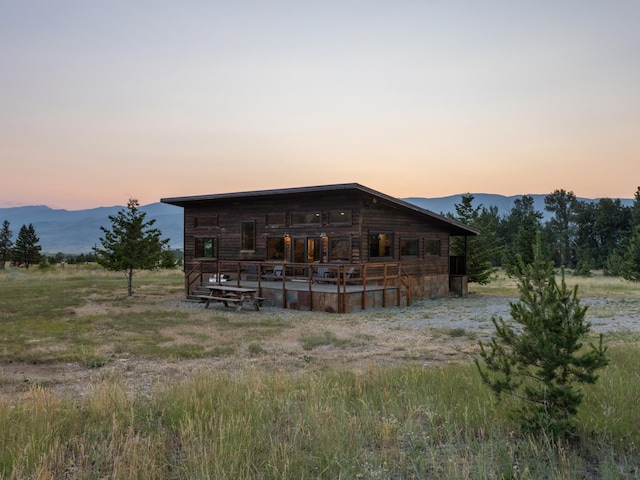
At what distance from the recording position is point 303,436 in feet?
13.5

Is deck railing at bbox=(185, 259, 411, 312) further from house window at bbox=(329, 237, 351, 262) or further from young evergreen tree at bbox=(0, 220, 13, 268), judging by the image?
young evergreen tree at bbox=(0, 220, 13, 268)

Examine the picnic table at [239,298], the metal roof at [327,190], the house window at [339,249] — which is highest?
the metal roof at [327,190]

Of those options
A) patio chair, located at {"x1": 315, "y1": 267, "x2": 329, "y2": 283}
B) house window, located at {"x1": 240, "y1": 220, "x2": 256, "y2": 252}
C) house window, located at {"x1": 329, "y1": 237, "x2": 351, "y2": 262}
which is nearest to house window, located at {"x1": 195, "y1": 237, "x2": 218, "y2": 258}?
house window, located at {"x1": 240, "y1": 220, "x2": 256, "y2": 252}

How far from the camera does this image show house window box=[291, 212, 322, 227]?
70.4ft

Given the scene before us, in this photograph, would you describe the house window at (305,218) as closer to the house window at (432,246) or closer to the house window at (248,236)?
the house window at (248,236)

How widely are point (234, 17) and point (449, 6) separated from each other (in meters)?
10.1

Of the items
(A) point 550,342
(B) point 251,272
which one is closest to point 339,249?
(B) point 251,272

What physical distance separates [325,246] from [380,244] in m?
2.79

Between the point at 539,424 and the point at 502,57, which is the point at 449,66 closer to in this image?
the point at 502,57

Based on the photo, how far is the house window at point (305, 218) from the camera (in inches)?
845

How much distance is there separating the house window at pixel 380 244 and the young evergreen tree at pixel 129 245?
10205 millimetres

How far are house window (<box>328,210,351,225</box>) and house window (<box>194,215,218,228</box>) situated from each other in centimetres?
769

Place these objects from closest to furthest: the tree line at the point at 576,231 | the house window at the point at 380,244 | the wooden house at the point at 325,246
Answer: the wooden house at the point at 325,246 < the house window at the point at 380,244 < the tree line at the point at 576,231

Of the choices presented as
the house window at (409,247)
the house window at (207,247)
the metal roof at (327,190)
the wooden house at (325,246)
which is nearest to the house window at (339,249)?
the wooden house at (325,246)
